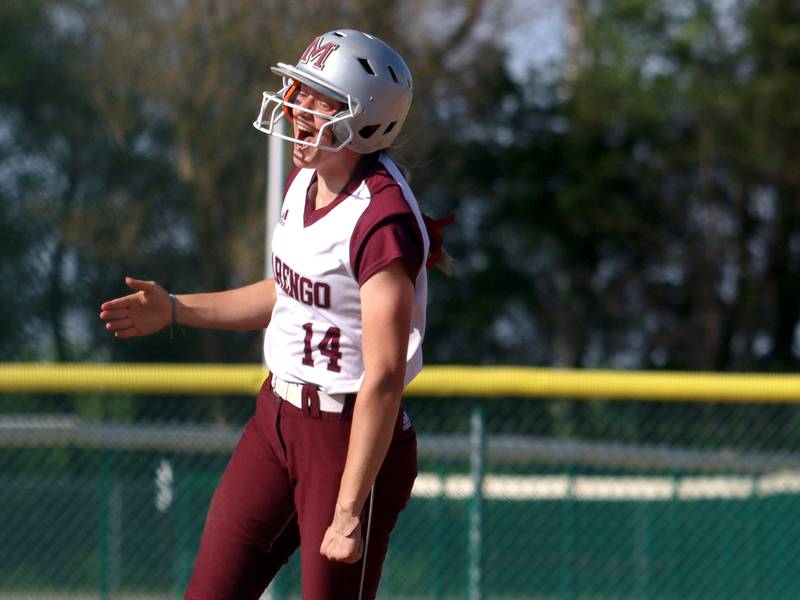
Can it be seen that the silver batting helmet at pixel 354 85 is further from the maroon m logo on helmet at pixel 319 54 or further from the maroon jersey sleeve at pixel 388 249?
the maroon jersey sleeve at pixel 388 249

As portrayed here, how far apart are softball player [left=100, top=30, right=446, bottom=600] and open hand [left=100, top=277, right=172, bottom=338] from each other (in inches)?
4.7

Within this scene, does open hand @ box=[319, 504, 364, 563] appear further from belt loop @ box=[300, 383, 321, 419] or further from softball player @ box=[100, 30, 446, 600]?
belt loop @ box=[300, 383, 321, 419]

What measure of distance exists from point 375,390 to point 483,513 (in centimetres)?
285

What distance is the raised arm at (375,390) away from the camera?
2.75m

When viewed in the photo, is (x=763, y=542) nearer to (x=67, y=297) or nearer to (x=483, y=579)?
(x=483, y=579)

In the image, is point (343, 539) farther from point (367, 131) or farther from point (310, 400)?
point (367, 131)

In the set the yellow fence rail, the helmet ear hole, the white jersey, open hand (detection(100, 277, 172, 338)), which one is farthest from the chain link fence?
the helmet ear hole

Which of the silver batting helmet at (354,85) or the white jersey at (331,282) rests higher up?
the silver batting helmet at (354,85)

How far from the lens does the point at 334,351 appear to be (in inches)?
116

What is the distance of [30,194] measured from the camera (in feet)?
47.9

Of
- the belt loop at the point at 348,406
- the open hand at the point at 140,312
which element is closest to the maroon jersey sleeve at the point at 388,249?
the belt loop at the point at 348,406

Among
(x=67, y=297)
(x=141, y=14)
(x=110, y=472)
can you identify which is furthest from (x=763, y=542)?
(x=67, y=297)

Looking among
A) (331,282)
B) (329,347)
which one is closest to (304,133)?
(331,282)

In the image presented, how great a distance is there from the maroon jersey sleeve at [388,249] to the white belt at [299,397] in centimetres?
29
